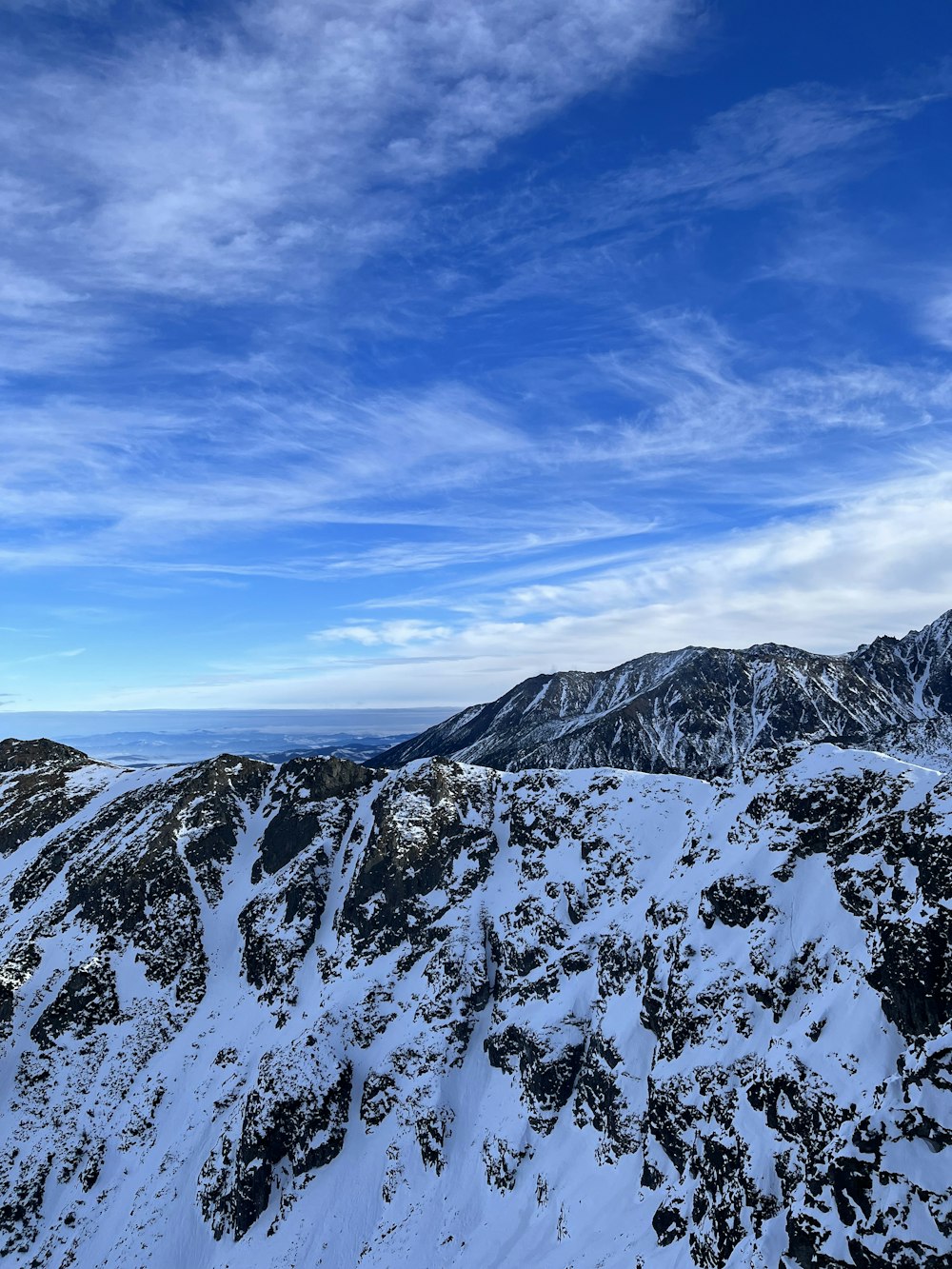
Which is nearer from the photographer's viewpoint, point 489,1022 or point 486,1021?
point 489,1022

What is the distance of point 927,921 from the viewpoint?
39.2 metres

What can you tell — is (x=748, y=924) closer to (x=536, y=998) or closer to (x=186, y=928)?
(x=536, y=998)

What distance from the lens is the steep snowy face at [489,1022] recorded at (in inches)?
1512

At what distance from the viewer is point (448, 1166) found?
5984 centimetres

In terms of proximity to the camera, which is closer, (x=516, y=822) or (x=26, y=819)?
(x=516, y=822)

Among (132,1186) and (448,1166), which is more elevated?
(448,1166)

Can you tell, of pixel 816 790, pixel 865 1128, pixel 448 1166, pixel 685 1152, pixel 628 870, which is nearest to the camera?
pixel 865 1128

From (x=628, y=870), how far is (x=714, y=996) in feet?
83.3

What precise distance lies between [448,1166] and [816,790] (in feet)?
159

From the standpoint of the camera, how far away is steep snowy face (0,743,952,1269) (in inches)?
1512

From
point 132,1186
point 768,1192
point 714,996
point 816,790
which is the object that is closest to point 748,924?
point 714,996

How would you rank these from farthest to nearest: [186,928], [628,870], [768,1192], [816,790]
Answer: [186,928] < [628,870] < [816,790] < [768,1192]

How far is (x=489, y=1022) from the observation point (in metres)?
69.8

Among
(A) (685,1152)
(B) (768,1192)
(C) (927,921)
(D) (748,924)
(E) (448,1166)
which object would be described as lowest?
(E) (448,1166)
